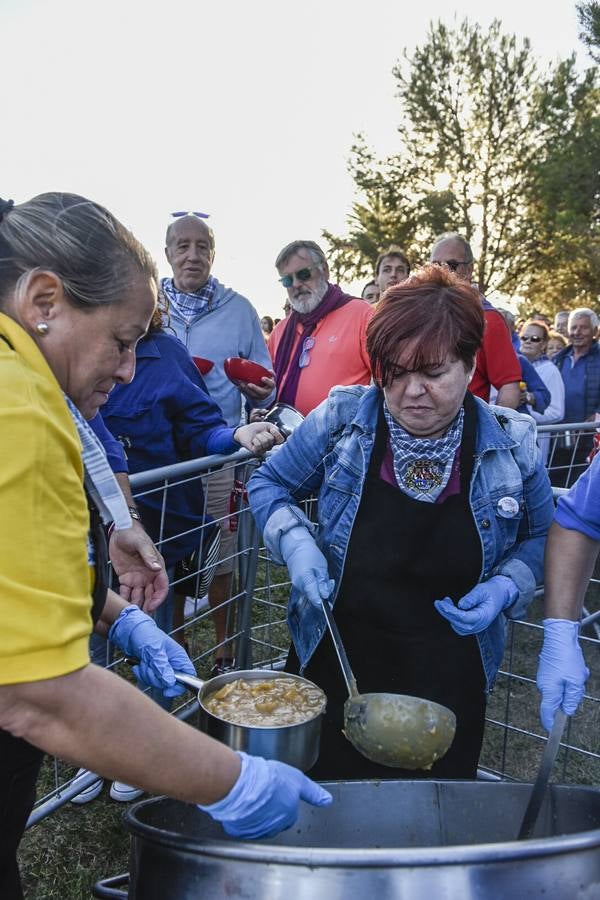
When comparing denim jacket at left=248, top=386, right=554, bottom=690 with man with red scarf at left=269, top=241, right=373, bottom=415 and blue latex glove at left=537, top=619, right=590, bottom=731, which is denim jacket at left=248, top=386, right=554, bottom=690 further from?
man with red scarf at left=269, top=241, right=373, bottom=415

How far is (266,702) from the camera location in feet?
6.11

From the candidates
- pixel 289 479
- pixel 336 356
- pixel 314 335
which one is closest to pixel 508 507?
pixel 289 479

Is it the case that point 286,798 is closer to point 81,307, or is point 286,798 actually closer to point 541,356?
point 81,307

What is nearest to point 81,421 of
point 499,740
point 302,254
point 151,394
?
point 151,394

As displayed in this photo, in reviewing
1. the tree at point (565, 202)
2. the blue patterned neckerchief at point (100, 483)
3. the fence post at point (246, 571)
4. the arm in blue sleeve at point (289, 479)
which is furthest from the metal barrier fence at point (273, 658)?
the tree at point (565, 202)

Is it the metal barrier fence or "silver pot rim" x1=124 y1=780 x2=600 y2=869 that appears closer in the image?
"silver pot rim" x1=124 y1=780 x2=600 y2=869

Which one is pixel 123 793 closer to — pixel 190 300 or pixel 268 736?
pixel 268 736

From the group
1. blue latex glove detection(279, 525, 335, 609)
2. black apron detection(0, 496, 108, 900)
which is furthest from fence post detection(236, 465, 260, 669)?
black apron detection(0, 496, 108, 900)

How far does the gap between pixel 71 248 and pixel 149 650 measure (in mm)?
1033

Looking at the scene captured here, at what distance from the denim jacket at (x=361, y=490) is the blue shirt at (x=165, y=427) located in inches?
27.7

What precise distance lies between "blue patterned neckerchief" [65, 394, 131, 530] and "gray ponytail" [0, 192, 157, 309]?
29 cm

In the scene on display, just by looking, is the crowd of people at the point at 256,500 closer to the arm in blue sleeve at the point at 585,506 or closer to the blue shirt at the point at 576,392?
the arm in blue sleeve at the point at 585,506

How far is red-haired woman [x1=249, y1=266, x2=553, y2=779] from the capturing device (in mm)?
2232

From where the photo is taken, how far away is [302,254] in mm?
4699
